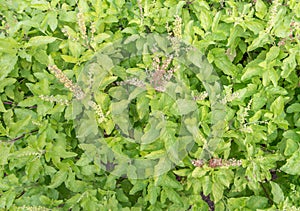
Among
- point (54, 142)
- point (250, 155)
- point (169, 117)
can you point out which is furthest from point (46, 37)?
point (250, 155)

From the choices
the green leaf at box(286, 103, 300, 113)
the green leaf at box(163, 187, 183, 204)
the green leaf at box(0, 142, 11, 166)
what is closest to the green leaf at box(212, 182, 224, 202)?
the green leaf at box(163, 187, 183, 204)

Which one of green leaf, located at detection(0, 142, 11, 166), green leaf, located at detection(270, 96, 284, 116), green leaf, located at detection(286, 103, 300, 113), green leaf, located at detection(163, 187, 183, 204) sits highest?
green leaf, located at detection(270, 96, 284, 116)

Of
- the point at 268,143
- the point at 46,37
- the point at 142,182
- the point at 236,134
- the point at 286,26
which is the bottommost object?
the point at 142,182

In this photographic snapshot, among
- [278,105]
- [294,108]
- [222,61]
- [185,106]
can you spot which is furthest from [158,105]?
[294,108]

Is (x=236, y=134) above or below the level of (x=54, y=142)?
above

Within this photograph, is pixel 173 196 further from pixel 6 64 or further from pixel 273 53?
pixel 6 64

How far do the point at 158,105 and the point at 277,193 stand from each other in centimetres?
58

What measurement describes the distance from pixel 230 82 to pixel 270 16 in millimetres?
301

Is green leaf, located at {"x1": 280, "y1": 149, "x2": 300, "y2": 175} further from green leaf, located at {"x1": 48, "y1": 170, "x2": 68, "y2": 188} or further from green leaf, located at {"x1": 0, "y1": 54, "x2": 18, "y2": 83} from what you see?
green leaf, located at {"x1": 0, "y1": 54, "x2": 18, "y2": 83}

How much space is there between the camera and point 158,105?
1.49 metres

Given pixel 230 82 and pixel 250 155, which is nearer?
pixel 250 155

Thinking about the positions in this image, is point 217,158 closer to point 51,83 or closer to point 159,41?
point 159,41

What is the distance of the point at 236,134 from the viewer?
1531 mm

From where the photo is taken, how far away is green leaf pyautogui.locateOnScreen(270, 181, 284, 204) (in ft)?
5.11
